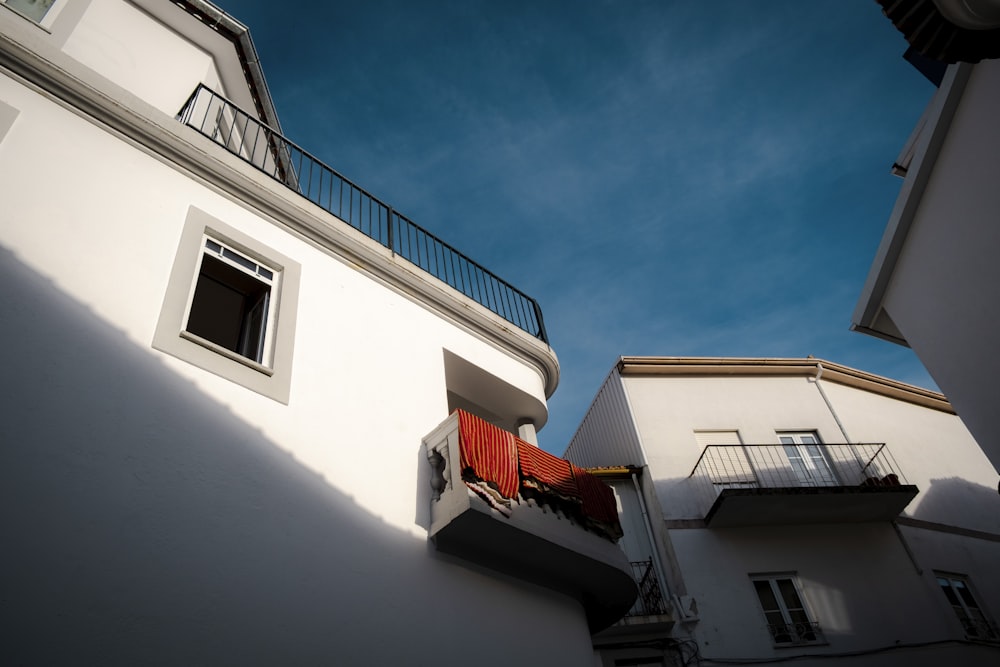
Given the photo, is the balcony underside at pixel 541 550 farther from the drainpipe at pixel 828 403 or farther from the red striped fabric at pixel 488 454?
the drainpipe at pixel 828 403

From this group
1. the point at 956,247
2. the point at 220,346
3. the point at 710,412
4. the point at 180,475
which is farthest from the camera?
the point at 710,412

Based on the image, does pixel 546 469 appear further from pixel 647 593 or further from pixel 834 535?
pixel 834 535

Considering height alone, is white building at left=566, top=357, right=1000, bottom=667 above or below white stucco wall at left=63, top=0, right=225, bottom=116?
below

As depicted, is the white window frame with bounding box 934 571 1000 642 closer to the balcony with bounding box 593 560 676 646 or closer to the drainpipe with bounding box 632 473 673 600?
the drainpipe with bounding box 632 473 673 600

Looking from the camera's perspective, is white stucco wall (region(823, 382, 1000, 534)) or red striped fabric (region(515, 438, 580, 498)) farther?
white stucco wall (region(823, 382, 1000, 534))

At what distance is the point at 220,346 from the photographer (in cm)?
684

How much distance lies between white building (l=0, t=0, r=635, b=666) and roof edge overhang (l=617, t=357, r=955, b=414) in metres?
8.32

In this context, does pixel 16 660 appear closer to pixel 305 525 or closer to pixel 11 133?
pixel 305 525

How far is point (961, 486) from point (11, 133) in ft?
68.3

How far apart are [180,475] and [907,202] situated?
11.3m

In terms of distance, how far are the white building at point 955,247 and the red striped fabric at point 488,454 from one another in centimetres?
720

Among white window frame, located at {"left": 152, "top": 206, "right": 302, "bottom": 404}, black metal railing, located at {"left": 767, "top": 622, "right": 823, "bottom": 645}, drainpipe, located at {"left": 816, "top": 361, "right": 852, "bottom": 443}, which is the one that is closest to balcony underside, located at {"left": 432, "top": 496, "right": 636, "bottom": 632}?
white window frame, located at {"left": 152, "top": 206, "right": 302, "bottom": 404}

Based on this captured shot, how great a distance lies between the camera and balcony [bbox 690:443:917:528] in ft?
45.3

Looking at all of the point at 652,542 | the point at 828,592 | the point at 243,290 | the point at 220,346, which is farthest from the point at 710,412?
the point at 220,346
